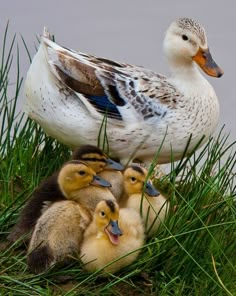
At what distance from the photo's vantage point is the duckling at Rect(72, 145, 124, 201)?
710 cm

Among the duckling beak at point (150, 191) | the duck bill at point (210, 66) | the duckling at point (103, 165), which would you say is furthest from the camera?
the duck bill at point (210, 66)

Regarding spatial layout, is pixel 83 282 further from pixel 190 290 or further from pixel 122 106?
pixel 122 106

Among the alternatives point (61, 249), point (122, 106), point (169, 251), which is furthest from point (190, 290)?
point (122, 106)

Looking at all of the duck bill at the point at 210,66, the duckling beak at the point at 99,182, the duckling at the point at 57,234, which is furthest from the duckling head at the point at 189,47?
the duckling at the point at 57,234

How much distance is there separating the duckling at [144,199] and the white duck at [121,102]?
69 centimetres

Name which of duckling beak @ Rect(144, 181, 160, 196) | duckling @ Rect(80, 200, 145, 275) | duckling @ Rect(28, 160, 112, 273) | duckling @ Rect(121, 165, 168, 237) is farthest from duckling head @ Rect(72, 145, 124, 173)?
duckling @ Rect(80, 200, 145, 275)

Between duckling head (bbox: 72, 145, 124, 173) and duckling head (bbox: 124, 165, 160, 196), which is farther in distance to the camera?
duckling head (bbox: 72, 145, 124, 173)

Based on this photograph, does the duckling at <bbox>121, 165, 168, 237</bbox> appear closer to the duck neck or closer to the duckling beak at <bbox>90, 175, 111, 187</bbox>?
the duckling beak at <bbox>90, 175, 111, 187</bbox>

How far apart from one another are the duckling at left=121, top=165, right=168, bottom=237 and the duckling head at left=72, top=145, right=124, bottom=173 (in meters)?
0.12

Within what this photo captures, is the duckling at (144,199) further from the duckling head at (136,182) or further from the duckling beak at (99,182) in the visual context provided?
the duckling beak at (99,182)

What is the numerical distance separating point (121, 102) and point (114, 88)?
85 millimetres

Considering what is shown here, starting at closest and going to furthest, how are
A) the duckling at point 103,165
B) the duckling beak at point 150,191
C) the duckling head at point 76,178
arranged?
1. the duckling head at point 76,178
2. the duckling beak at point 150,191
3. the duckling at point 103,165

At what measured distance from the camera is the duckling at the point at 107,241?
21.6 ft

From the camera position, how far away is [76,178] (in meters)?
6.88
